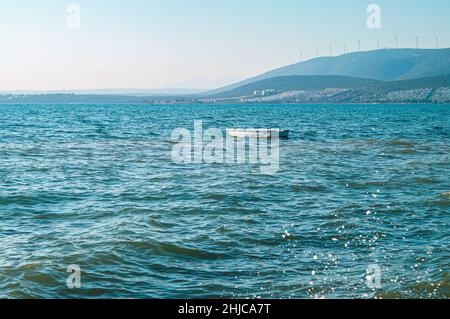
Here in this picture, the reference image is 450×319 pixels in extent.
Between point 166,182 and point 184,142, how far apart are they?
30754 millimetres

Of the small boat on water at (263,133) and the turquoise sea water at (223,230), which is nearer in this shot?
the turquoise sea water at (223,230)

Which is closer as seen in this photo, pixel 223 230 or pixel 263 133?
pixel 223 230

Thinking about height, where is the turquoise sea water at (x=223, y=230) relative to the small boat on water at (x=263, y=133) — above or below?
below

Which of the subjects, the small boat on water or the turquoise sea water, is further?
the small boat on water

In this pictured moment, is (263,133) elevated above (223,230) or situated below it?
above

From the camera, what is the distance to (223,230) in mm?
19141

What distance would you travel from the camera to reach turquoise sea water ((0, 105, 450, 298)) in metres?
13.6

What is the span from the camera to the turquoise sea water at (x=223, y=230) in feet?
44.6

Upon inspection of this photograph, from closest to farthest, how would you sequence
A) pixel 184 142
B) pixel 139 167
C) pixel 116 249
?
pixel 116 249, pixel 139 167, pixel 184 142

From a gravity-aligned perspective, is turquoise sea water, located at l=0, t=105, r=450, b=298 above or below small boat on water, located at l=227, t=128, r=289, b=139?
below
